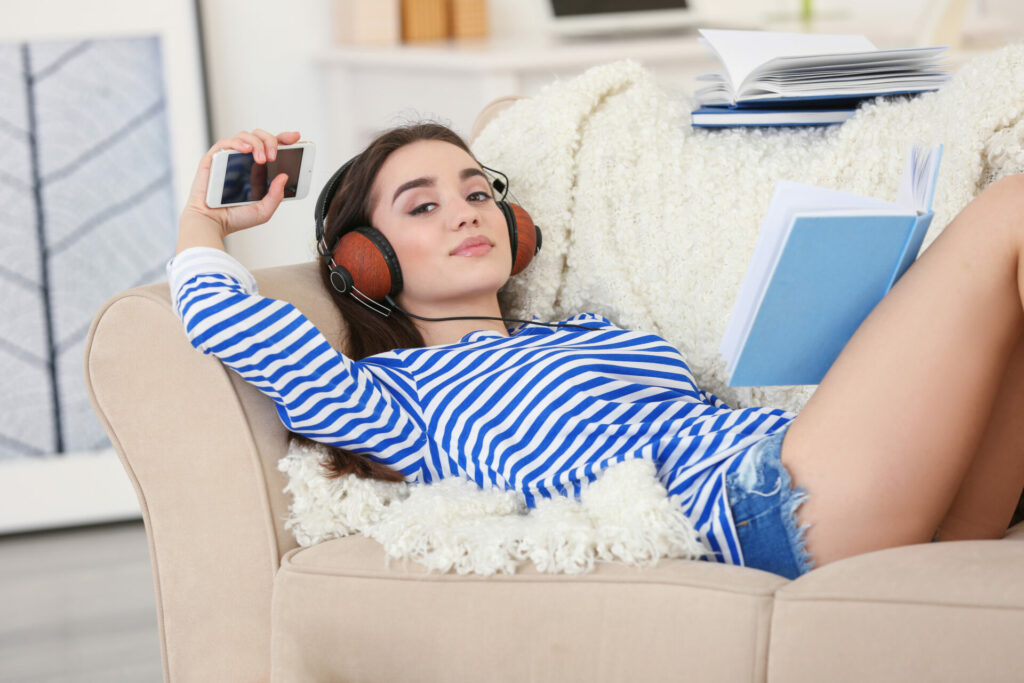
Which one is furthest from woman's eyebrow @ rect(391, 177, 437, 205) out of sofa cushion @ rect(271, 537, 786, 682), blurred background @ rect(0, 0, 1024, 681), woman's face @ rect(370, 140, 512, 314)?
blurred background @ rect(0, 0, 1024, 681)

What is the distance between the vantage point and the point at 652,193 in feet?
4.57

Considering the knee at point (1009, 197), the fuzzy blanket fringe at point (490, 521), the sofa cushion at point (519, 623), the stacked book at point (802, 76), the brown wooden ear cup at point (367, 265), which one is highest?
the stacked book at point (802, 76)

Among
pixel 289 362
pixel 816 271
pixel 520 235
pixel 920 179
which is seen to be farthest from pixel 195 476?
pixel 920 179

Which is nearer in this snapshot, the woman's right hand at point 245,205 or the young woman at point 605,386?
the young woman at point 605,386

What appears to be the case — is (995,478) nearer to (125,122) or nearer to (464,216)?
(464,216)

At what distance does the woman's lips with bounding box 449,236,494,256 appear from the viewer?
1.28m

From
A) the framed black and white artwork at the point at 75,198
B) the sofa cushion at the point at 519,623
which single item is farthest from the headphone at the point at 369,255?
the framed black and white artwork at the point at 75,198

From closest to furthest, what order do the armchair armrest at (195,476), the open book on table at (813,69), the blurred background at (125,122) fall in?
the armchair armrest at (195,476) < the open book on table at (813,69) < the blurred background at (125,122)

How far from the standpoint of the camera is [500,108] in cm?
164

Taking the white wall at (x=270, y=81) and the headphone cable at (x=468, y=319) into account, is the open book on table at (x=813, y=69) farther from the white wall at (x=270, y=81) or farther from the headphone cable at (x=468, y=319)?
the white wall at (x=270, y=81)

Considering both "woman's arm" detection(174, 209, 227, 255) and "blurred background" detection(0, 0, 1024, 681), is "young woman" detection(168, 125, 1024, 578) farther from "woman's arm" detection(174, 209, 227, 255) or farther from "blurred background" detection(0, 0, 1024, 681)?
"blurred background" detection(0, 0, 1024, 681)

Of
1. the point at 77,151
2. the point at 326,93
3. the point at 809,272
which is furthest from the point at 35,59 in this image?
the point at 809,272

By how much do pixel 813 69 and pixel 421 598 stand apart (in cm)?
82

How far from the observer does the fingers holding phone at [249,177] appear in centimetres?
119
